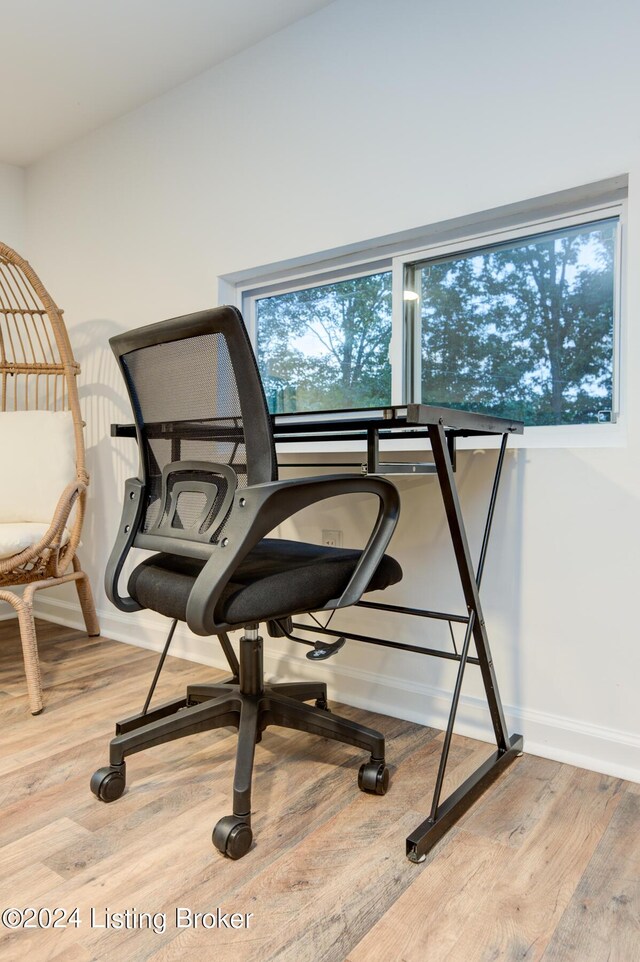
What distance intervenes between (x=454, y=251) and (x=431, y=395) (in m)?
0.43

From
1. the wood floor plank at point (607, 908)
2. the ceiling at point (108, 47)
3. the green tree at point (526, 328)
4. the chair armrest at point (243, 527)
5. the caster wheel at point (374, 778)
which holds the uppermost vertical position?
the ceiling at point (108, 47)

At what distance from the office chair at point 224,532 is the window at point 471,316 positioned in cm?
69

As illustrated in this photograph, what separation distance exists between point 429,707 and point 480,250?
1.35m

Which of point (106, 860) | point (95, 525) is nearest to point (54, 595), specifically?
point (95, 525)

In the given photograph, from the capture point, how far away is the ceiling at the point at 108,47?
2025 millimetres

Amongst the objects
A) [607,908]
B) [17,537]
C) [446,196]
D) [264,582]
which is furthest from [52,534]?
[607,908]

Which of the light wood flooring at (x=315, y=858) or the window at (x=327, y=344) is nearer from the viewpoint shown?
the light wood flooring at (x=315, y=858)

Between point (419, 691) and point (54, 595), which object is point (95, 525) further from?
point (419, 691)

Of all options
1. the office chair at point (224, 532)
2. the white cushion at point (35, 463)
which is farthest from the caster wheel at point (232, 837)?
the white cushion at point (35, 463)

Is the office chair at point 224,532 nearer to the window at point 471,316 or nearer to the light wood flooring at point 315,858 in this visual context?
the light wood flooring at point 315,858

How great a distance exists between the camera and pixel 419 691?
1.83m

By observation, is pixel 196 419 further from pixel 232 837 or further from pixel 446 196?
pixel 446 196

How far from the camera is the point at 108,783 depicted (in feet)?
4.51

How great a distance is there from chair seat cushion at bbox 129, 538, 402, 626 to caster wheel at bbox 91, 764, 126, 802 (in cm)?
39
